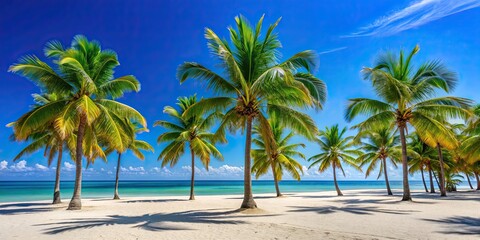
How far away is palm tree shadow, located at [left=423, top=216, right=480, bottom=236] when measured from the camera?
24.0 ft

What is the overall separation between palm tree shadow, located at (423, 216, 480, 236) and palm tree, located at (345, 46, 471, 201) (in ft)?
20.9

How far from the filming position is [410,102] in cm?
1591

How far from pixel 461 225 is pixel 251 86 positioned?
8186mm

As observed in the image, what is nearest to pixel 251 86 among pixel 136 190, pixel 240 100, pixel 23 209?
pixel 240 100

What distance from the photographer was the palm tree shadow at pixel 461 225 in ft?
24.0

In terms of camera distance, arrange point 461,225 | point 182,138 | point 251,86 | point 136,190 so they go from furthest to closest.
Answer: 1. point 136,190
2. point 182,138
3. point 251,86
4. point 461,225

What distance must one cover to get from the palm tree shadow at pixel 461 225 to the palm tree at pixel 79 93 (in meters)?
12.6

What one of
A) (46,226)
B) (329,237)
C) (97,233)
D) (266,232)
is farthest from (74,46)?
(329,237)

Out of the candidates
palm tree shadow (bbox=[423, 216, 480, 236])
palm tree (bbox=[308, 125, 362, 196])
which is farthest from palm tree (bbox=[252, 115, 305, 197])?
palm tree shadow (bbox=[423, 216, 480, 236])

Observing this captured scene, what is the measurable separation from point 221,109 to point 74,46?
26.2ft

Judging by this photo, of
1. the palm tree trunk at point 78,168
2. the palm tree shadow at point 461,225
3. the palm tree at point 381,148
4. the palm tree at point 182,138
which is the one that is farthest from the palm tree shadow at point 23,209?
the palm tree at point 381,148

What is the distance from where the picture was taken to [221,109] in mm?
13156

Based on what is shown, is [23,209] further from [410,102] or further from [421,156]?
[421,156]

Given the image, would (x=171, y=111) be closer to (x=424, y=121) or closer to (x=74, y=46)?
(x=74, y=46)
